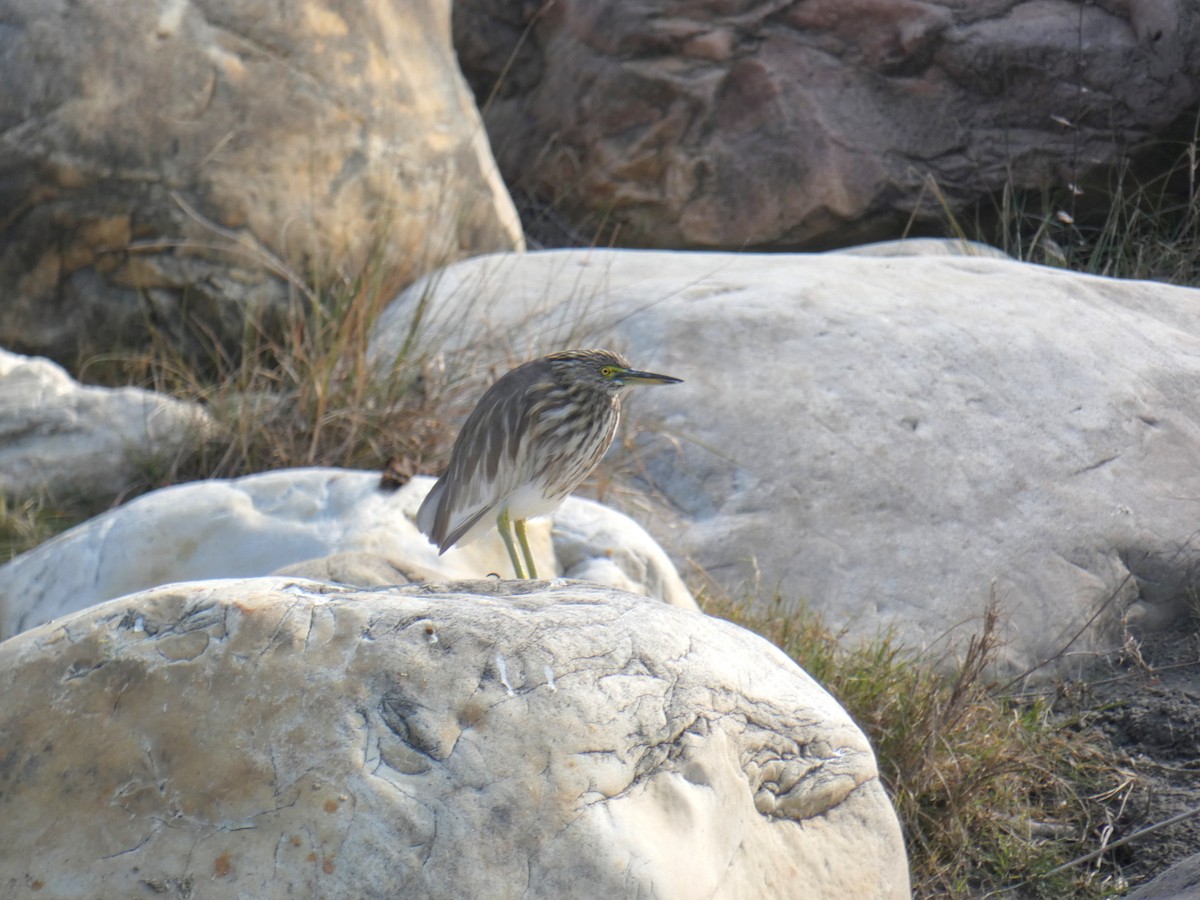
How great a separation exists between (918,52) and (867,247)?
114 centimetres

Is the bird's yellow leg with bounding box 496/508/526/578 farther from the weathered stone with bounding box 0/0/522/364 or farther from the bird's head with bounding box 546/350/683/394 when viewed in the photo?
the weathered stone with bounding box 0/0/522/364

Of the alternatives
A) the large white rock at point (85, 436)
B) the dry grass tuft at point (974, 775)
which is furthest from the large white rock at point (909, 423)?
the large white rock at point (85, 436)

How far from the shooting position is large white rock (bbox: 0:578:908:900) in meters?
2.34

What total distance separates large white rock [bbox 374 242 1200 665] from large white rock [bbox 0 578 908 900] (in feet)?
6.24

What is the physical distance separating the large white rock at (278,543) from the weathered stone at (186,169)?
176cm

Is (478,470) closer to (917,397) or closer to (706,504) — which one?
(706,504)

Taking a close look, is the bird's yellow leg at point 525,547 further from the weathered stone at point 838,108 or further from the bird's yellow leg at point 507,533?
the weathered stone at point 838,108

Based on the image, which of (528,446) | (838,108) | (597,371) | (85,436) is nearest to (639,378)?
(597,371)

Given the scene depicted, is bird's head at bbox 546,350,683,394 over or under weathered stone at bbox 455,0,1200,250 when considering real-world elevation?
over

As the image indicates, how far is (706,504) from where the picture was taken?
500 centimetres

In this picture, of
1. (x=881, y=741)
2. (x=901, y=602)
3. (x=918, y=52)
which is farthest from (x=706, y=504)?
(x=918, y=52)

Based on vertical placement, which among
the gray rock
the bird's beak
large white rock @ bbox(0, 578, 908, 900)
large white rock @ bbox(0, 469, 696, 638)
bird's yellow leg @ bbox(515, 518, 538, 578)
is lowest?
large white rock @ bbox(0, 469, 696, 638)

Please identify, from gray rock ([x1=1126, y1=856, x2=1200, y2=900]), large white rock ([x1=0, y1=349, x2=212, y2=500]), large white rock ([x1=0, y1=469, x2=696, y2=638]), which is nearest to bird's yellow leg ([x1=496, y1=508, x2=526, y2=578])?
large white rock ([x1=0, y1=469, x2=696, y2=638])

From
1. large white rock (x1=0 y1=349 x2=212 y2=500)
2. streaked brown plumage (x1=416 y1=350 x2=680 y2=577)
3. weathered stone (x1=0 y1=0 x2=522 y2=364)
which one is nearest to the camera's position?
streaked brown plumage (x1=416 y1=350 x2=680 y2=577)
